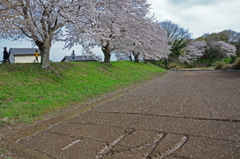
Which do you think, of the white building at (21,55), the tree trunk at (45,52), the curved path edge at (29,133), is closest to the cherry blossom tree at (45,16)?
the tree trunk at (45,52)

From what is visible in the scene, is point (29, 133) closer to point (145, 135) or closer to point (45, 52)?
point (145, 135)

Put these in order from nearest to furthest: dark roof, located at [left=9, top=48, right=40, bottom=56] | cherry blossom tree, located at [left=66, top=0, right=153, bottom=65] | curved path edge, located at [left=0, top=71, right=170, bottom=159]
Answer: curved path edge, located at [left=0, top=71, right=170, bottom=159]
cherry blossom tree, located at [left=66, top=0, right=153, bottom=65]
dark roof, located at [left=9, top=48, right=40, bottom=56]

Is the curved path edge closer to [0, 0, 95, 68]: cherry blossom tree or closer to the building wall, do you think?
[0, 0, 95, 68]: cherry blossom tree

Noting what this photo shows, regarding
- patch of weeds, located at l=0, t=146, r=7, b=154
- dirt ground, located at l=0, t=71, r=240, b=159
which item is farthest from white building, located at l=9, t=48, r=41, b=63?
patch of weeds, located at l=0, t=146, r=7, b=154

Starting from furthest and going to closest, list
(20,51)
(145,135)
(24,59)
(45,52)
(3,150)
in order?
(20,51)
(24,59)
(45,52)
(145,135)
(3,150)

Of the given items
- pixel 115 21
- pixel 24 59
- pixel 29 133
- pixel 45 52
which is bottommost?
pixel 29 133

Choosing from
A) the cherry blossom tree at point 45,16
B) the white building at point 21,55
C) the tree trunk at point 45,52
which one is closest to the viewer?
the cherry blossom tree at point 45,16

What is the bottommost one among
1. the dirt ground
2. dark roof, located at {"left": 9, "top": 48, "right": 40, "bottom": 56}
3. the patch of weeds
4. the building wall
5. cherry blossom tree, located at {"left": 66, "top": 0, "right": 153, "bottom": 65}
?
the patch of weeds

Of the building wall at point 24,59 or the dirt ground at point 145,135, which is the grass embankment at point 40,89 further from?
the building wall at point 24,59

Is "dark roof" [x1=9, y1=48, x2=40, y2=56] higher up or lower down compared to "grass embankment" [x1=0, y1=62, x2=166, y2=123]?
higher up

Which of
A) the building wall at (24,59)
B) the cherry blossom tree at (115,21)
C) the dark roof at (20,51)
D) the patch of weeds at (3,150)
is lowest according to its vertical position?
the patch of weeds at (3,150)

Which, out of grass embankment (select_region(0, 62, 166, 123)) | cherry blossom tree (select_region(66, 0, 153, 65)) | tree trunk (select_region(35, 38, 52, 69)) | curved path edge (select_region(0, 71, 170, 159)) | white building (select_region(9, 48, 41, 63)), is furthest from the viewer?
white building (select_region(9, 48, 41, 63))

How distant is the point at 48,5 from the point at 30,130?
7300mm

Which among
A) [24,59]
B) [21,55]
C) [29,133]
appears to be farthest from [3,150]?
[24,59]
